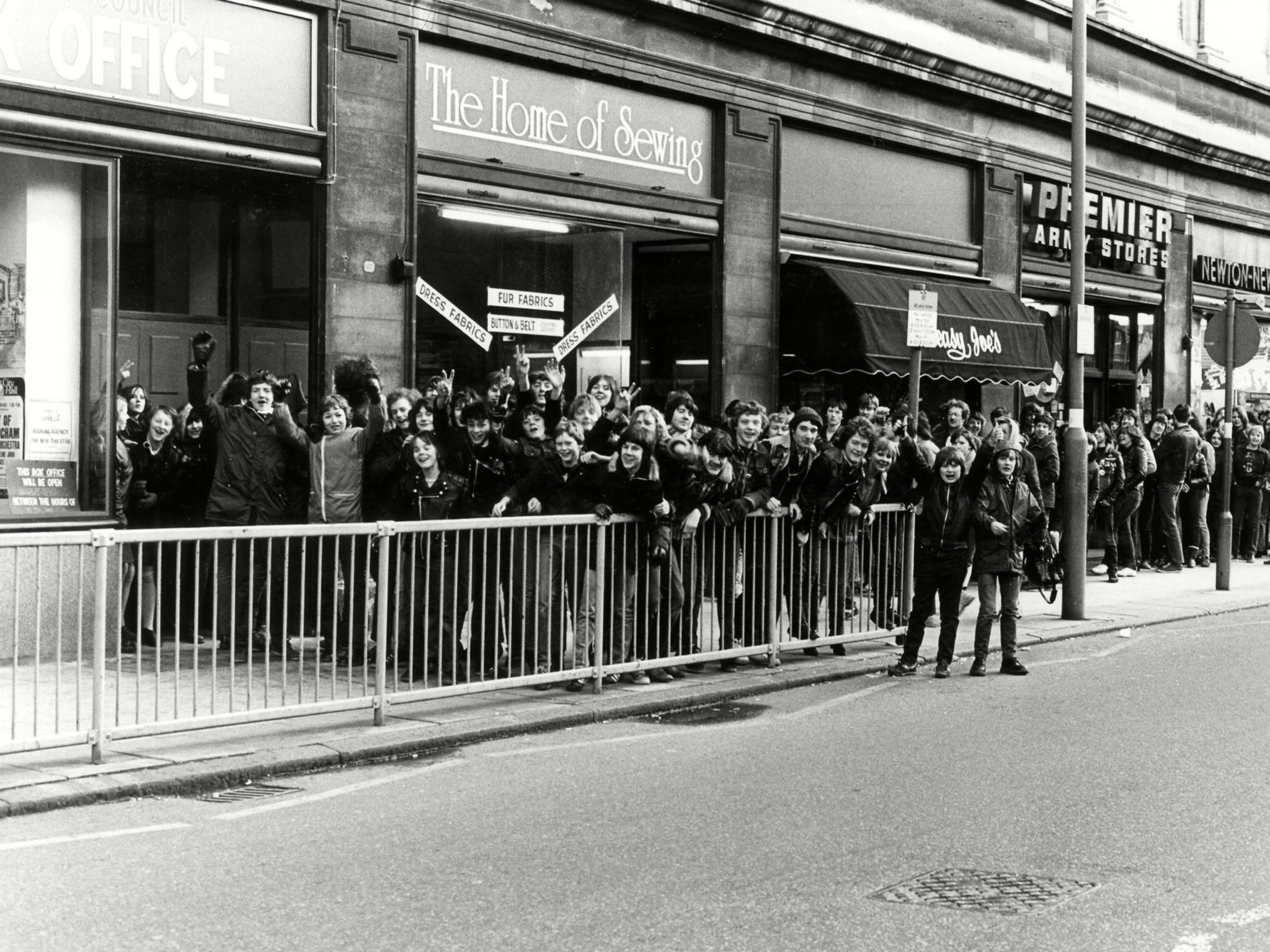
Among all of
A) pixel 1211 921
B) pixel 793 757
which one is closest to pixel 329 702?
pixel 793 757

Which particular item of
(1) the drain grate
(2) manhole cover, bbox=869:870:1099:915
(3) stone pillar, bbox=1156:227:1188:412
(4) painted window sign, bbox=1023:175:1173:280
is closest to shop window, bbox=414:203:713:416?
(4) painted window sign, bbox=1023:175:1173:280

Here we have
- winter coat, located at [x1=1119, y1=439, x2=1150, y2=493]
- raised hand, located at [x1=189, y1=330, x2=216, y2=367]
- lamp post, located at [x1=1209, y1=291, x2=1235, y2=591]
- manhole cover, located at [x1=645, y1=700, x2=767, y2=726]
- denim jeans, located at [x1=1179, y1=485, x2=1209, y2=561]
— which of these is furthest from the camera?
denim jeans, located at [x1=1179, y1=485, x2=1209, y2=561]

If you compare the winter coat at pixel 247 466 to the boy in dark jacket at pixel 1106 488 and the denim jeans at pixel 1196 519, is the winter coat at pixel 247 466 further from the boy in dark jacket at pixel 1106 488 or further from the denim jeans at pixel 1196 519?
the denim jeans at pixel 1196 519

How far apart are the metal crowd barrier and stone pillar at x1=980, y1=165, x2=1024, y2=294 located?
9.67 metres

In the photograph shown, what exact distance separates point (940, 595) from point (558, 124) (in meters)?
6.48

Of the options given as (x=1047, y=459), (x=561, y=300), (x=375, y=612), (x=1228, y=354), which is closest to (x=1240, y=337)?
(x=1228, y=354)

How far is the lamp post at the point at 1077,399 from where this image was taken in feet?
49.9

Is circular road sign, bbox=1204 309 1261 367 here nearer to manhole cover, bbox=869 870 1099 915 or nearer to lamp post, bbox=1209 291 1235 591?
lamp post, bbox=1209 291 1235 591

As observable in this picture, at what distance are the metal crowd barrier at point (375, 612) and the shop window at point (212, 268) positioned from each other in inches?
142

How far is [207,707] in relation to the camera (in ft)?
28.5

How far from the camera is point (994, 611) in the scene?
11984 mm

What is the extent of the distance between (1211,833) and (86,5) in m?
9.50

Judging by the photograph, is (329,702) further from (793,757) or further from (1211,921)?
(1211,921)

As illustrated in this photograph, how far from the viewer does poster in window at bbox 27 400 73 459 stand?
12.2 meters
